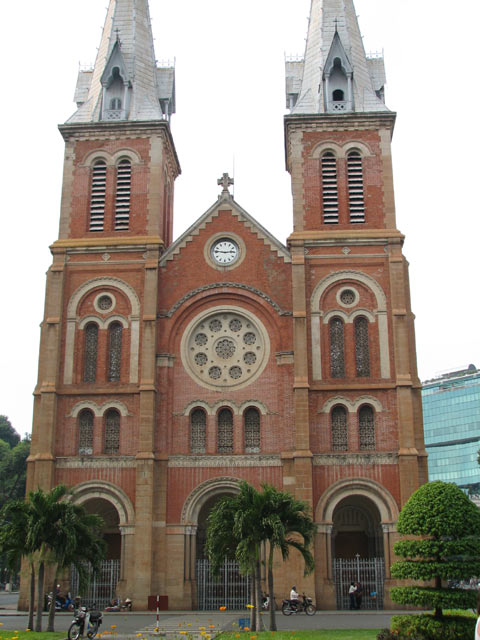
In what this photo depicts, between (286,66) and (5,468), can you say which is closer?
(286,66)

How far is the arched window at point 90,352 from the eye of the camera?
4191cm

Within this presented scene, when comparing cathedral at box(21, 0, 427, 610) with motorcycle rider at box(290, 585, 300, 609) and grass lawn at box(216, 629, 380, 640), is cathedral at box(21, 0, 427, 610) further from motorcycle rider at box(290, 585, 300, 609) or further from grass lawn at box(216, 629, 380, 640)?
grass lawn at box(216, 629, 380, 640)

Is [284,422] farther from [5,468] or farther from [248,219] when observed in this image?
[5,468]

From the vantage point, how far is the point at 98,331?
139ft

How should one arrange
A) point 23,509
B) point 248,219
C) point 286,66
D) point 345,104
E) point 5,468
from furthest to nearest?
point 5,468, point 286,66, point 345,104, point 248,219, point 23,509

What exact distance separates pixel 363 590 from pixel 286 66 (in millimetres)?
30997

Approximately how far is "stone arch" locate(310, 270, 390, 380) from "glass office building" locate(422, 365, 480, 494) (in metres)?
84.9

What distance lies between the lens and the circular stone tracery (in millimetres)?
41531

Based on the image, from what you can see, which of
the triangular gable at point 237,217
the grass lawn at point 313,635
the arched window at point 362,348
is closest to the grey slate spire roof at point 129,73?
the triangular gable at point 237,217

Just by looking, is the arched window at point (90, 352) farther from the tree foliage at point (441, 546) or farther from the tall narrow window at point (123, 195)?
the tree foliage at point (441, 546)

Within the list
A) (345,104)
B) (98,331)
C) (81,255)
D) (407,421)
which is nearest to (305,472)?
(407,421)

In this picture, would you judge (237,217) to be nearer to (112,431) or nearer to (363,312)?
(363,312)

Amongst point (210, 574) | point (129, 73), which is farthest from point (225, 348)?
point (129, 73)

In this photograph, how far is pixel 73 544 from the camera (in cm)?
2852
